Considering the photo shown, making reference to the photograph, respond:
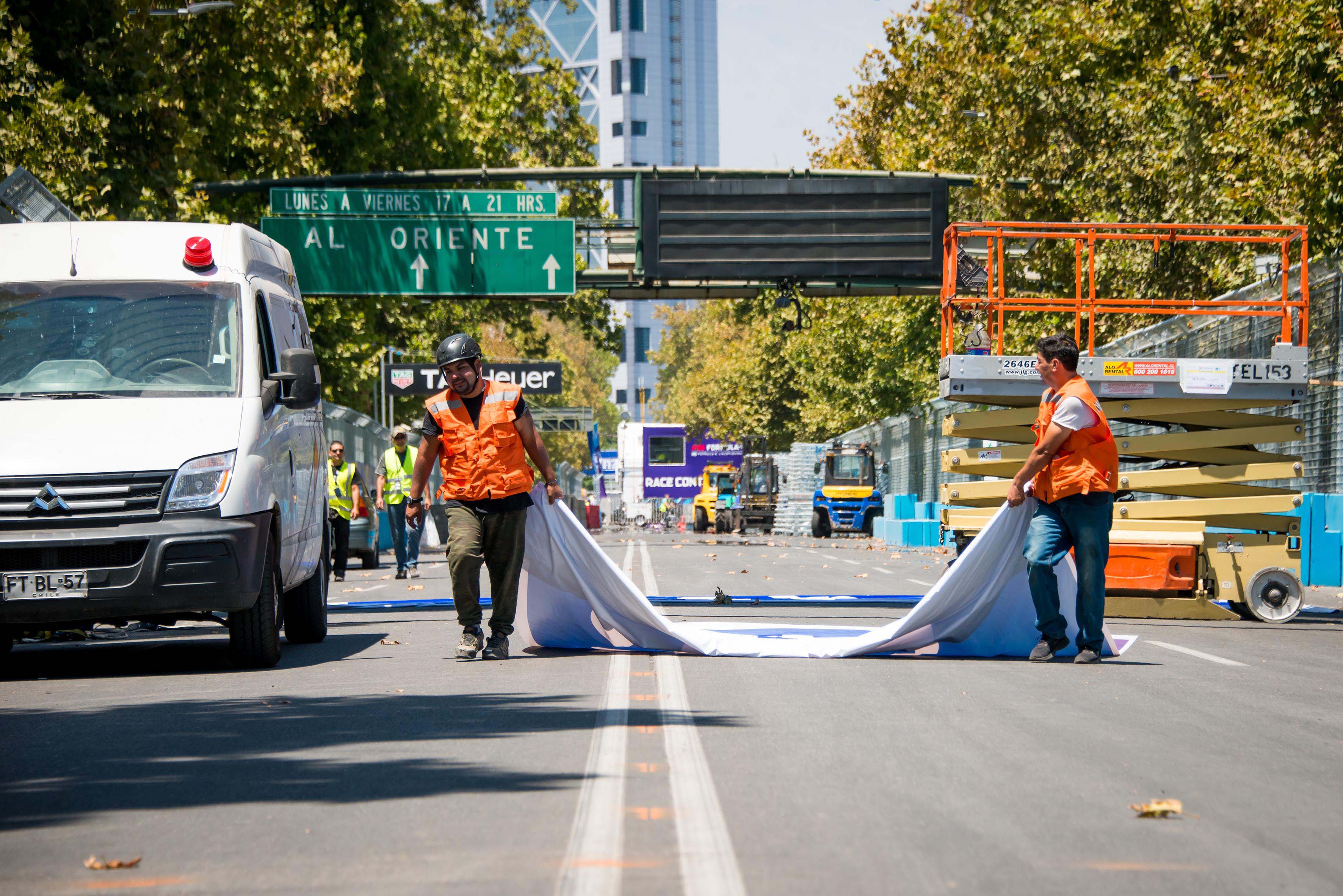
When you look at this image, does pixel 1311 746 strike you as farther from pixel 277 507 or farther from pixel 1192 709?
pixel 277 507

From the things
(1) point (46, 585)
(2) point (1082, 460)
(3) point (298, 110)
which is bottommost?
(1) point (46, 585)

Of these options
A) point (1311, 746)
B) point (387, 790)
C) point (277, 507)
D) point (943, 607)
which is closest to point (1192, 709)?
point (1311, 746)

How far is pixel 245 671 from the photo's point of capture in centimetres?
995

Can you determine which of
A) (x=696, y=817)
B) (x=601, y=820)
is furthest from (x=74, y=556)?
(x=696, y=817)

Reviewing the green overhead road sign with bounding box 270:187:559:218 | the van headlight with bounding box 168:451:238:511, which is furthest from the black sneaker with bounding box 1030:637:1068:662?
the green overhead road sign with bounding box 270:187:559:218

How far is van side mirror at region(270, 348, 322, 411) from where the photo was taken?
10.1 m

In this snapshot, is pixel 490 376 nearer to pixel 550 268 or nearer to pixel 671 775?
pixel 550 268

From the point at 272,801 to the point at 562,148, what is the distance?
137 ft

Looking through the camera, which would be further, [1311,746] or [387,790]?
[1311,746]

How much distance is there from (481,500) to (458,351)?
3.05 feet

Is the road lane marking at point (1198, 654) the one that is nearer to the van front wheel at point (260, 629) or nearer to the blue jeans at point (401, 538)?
the van front wheel at point (260, 629)

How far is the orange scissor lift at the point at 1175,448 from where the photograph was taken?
1395 centimetres

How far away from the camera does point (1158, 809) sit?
541cm

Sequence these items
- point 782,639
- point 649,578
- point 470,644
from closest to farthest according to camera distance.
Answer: point 470,644 < point 782,639 < point 649,578
